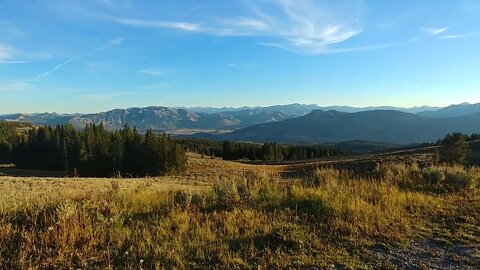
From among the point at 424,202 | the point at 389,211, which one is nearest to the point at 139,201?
the point at 389,211

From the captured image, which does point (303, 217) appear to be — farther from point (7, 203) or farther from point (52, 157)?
point (52, 157)

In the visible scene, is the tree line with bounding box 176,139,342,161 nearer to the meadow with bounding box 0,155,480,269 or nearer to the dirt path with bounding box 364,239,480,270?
the meadow with bounding box 0,155,480,269

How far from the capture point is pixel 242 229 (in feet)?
23.0

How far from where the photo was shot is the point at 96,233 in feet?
20.5

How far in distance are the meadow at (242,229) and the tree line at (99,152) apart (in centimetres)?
5553

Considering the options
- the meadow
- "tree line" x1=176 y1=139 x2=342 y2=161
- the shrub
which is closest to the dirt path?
the meadow

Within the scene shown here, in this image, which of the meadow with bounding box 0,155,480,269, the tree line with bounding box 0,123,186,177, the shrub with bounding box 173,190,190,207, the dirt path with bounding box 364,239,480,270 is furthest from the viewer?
the tree line with bounding box 0,123,186,177

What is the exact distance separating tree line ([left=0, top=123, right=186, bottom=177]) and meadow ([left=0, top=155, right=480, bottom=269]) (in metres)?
55.5

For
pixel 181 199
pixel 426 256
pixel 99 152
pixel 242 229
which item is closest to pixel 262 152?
pixel 99 152

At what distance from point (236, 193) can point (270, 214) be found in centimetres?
129

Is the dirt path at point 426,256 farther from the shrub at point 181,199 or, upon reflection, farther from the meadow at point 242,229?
the shrub at point 181,199

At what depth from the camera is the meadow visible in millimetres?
5637

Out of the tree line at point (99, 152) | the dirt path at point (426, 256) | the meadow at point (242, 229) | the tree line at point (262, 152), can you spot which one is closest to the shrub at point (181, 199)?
the meadow at point (242, 229)

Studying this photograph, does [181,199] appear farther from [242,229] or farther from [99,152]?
[99,152]
